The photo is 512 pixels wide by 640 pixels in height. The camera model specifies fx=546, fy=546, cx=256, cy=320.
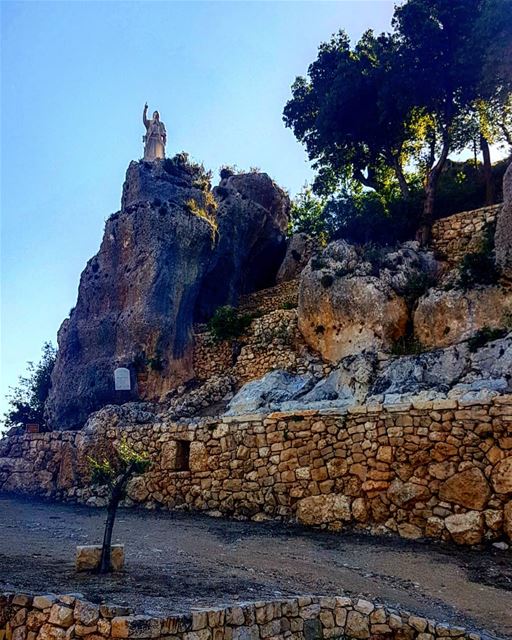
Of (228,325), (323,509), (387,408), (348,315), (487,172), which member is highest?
(487,172)

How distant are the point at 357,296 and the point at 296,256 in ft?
42.1

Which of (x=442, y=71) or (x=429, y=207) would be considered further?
(x=442, y=71)

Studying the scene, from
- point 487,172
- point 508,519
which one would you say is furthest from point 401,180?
point 508,519

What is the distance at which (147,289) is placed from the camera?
2331 centimetres

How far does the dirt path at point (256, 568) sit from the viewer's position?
258 inches

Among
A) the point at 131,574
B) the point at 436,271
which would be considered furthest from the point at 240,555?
the point at 436,271

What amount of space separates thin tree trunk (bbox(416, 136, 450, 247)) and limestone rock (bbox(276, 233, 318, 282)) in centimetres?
877

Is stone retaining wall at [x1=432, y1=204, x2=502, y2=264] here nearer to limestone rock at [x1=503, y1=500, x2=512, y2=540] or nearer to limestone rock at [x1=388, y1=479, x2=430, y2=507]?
limestone rock at [x1=388, y1=479, x2=430, y2=507]

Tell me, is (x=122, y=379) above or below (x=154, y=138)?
below

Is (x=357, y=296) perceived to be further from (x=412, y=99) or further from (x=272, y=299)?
(x=412, y=99)

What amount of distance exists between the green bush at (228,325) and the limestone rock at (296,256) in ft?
25.6

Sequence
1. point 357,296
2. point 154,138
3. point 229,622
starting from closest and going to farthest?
1. point 229,622
2. point 357,296
3. point 154,138

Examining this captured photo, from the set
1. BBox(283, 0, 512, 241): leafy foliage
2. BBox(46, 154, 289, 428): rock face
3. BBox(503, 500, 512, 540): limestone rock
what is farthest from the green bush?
BBox(503, 500, 512, 540): limestone rock

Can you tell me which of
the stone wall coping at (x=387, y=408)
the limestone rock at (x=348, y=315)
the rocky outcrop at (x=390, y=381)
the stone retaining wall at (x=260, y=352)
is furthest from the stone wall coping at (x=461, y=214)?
the stone wall coping at (x=387, y=408)
